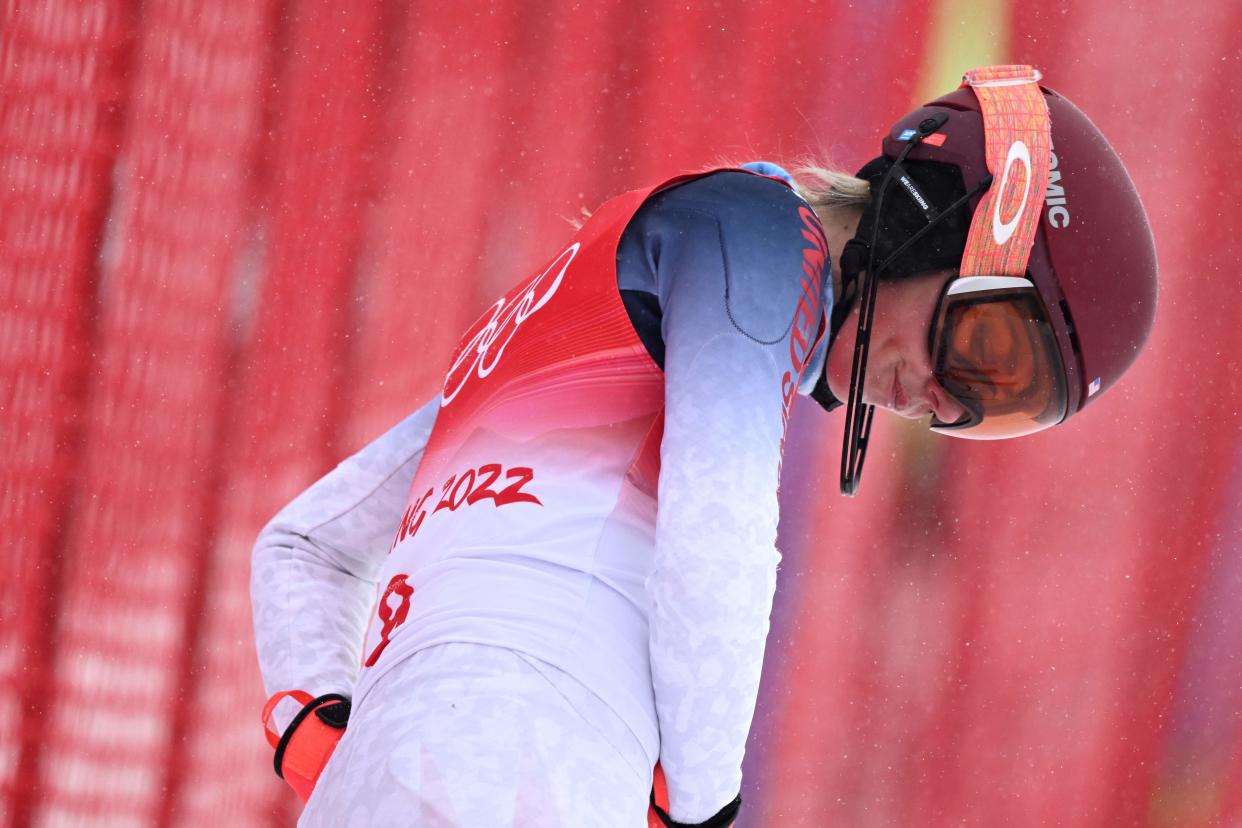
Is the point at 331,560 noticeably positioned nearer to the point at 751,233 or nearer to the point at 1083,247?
the point at 751,233

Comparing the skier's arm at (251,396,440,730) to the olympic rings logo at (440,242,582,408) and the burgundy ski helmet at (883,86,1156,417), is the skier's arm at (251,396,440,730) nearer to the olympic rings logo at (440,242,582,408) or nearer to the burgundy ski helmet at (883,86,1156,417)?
the olympic rings logo at (440,242,582,408)

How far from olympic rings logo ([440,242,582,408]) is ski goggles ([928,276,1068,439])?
348 millimetres

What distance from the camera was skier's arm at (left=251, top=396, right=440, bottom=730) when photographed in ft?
3.07

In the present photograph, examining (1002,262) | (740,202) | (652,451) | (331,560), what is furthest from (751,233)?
(331,560)

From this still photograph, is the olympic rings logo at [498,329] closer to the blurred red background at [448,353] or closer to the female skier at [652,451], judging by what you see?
the female skier at [652,451]

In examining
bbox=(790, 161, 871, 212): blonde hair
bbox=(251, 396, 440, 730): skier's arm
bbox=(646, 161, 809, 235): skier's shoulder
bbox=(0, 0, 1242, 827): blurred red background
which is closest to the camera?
bbox=(646, 161, 809, 235): skier's shoulder

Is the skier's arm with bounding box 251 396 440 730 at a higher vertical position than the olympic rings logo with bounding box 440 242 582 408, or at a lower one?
lower

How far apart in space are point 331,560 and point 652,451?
38 cm

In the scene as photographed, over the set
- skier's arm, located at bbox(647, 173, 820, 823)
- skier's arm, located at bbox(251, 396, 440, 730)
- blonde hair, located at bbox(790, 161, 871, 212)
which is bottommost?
skier's arm, located at bbox(251, 396, 440, 730)

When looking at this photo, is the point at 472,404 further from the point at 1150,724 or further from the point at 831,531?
the point at 1150,724

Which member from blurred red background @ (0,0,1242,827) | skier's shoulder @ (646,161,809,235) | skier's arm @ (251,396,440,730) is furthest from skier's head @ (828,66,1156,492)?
blurred red background @ (0,0,1242,827)

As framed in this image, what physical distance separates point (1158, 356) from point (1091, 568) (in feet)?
1.47

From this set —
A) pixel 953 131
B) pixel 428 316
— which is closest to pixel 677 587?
pixel 953 131

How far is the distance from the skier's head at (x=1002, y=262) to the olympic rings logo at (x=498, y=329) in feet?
0.90
